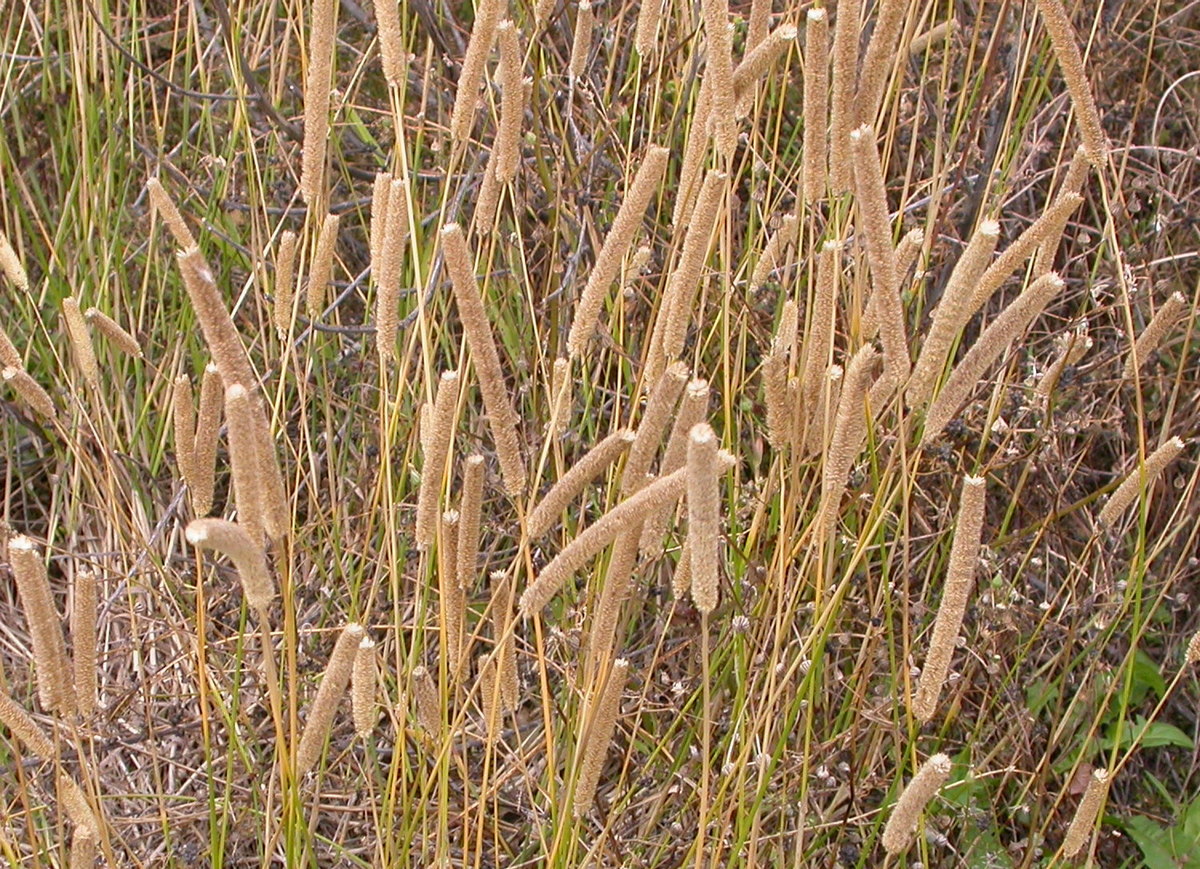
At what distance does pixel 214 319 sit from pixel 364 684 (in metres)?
0.31

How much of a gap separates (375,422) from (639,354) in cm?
34

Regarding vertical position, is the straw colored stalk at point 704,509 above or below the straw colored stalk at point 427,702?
above

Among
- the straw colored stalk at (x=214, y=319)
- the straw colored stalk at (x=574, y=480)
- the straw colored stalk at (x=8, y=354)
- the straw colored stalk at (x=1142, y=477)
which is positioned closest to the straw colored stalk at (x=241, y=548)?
the straw colored stalk at (x=214, y=319)

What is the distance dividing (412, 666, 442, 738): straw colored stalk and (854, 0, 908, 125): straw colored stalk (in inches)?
20.5

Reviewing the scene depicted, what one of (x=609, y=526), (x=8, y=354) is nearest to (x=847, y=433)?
(x=609, y=526)

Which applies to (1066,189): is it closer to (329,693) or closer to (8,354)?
(329,693)

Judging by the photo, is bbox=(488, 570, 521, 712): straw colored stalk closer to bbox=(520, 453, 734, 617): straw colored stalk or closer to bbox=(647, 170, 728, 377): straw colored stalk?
bbox=(520, 453, 734, 617): straw colored stalk

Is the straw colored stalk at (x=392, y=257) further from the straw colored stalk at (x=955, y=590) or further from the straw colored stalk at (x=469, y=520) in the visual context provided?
the straw colored stalk at (x=955, y=590)

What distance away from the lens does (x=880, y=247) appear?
2.83 ft

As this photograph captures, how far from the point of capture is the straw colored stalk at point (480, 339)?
2.82 feet

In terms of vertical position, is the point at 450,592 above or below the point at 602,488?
above

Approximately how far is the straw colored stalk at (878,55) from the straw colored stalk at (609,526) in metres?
0.29

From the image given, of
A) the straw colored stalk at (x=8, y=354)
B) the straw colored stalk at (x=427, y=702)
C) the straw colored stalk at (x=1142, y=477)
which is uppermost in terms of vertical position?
Answer: the straw colored stalk at (x=8, y=354)

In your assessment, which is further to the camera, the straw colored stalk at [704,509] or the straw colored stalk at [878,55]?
the straw colored stalk at [878,55]
